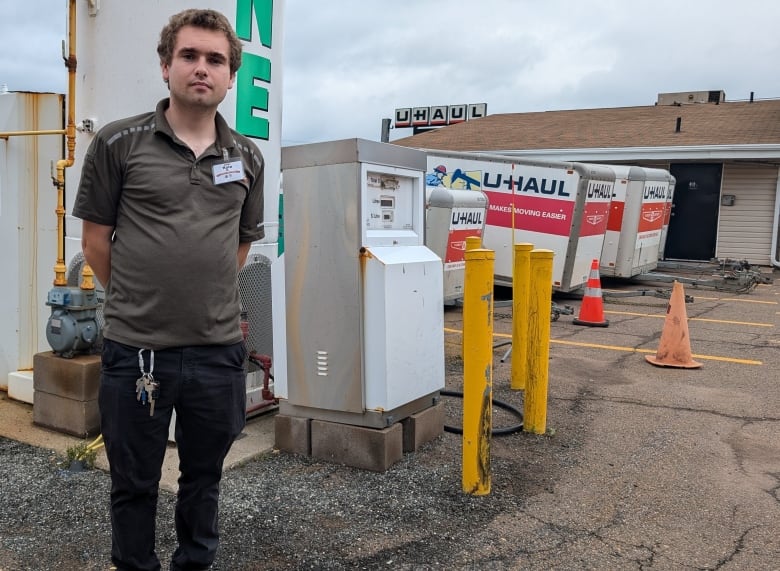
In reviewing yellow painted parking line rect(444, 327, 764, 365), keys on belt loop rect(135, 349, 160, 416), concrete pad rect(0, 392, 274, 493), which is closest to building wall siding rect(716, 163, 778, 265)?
yellow painted parking line rect(444, 327, 764, 365)

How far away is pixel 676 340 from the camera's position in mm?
7543

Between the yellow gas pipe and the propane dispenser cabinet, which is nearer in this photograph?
the propane dispenser cabinet

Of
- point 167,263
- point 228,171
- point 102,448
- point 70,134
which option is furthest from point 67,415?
point 228,171

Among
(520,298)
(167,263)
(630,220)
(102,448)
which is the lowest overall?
(102,448)

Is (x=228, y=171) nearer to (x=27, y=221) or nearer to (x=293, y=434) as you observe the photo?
(x=293, y=434)

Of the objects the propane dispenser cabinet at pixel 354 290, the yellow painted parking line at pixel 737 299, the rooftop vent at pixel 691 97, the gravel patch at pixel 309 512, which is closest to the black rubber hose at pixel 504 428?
the gravel patch at pixel 309 512

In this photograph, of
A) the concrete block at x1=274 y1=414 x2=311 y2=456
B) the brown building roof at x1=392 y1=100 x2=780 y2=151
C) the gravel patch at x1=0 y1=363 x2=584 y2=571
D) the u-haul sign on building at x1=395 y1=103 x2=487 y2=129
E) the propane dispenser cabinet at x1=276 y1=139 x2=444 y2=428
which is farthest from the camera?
the u-haul sign on building at x1=395 y1=103 x2=487 y2=129

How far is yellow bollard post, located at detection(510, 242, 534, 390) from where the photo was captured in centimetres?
558

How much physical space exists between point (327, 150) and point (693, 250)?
19.2 m

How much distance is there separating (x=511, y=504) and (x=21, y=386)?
392cm

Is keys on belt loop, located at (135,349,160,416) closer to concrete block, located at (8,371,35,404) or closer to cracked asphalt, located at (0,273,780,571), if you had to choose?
cracked asphalt, located at (0,273,780,571)

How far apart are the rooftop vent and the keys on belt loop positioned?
2903 centimetres

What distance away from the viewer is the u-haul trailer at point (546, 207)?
12.1 m

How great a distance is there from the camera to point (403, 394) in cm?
446
